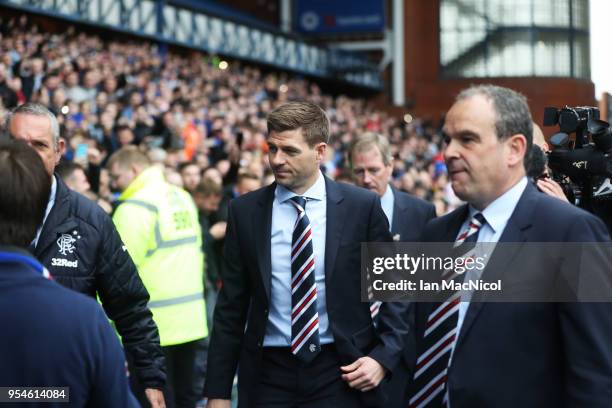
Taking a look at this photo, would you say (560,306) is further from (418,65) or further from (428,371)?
(418,65)

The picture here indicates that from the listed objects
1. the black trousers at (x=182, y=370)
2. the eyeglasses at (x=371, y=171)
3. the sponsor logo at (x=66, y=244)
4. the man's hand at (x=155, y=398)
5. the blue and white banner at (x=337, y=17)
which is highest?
the blue and white banner at (x=337, y=17)

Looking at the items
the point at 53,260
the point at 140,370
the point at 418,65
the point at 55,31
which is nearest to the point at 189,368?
the point at 140,370

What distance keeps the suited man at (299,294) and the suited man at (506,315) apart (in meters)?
0.80

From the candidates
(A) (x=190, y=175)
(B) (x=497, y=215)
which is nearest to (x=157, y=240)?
(B) (x=497, y=215)

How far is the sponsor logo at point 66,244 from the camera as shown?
3.71 m

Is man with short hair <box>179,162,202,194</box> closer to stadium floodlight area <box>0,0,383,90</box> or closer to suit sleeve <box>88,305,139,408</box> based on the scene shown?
suit sleeve <box>88,305,139,408</box>

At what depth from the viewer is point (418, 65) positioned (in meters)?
43.9

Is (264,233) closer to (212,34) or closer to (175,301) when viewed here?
(175,301)

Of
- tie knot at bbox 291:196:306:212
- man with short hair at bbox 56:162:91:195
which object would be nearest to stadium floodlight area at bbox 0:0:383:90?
man with short hair at bbox 56:162:91:195

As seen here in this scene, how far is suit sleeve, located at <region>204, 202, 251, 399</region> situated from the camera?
13.4 ft

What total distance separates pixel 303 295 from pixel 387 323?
16.9 inches

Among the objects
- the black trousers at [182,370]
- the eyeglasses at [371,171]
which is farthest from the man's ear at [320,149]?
the black trousers at [182,370]

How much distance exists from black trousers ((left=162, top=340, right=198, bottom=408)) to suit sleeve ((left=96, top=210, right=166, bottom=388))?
7.12 feet

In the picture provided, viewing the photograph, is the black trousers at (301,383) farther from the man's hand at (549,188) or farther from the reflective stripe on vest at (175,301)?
the reflective stripe on vest at (175,301)
